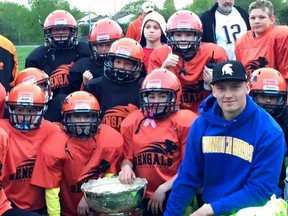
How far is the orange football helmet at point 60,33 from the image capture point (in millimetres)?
5891

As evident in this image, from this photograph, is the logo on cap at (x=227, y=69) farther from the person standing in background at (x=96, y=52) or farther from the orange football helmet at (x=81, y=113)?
the person standing in background at (x=96, y=52)

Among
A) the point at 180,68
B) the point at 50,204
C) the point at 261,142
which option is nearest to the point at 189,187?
the point at 261,142

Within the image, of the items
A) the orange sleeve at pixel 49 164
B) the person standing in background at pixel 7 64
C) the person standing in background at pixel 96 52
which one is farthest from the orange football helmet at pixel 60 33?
the orange sleeve at pixel 49 164

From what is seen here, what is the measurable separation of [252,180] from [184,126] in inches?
50.0

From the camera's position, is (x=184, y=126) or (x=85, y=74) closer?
(x=184, y=126)

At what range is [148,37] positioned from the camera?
6.01 m

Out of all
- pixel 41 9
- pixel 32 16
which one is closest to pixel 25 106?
pixel 41 9

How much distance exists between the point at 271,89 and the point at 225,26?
163cm

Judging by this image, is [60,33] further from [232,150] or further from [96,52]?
[232,150]

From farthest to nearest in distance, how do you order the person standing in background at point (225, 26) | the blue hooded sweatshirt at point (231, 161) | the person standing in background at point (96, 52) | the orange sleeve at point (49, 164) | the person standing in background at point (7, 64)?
the person standing in background at point (225, 26) < the person standing in background at point (96, 52) < the person standing in background at point (7, 64) < the orange sleeve at point (49, 164) < the blue hooded sweatshirt at point (231, 161)

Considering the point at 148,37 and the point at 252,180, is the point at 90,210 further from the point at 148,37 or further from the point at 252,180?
the point at 148,37

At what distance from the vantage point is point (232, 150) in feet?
11.7

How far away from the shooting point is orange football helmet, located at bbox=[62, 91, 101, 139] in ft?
15.2

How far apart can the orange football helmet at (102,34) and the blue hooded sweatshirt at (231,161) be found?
85.5 inches
